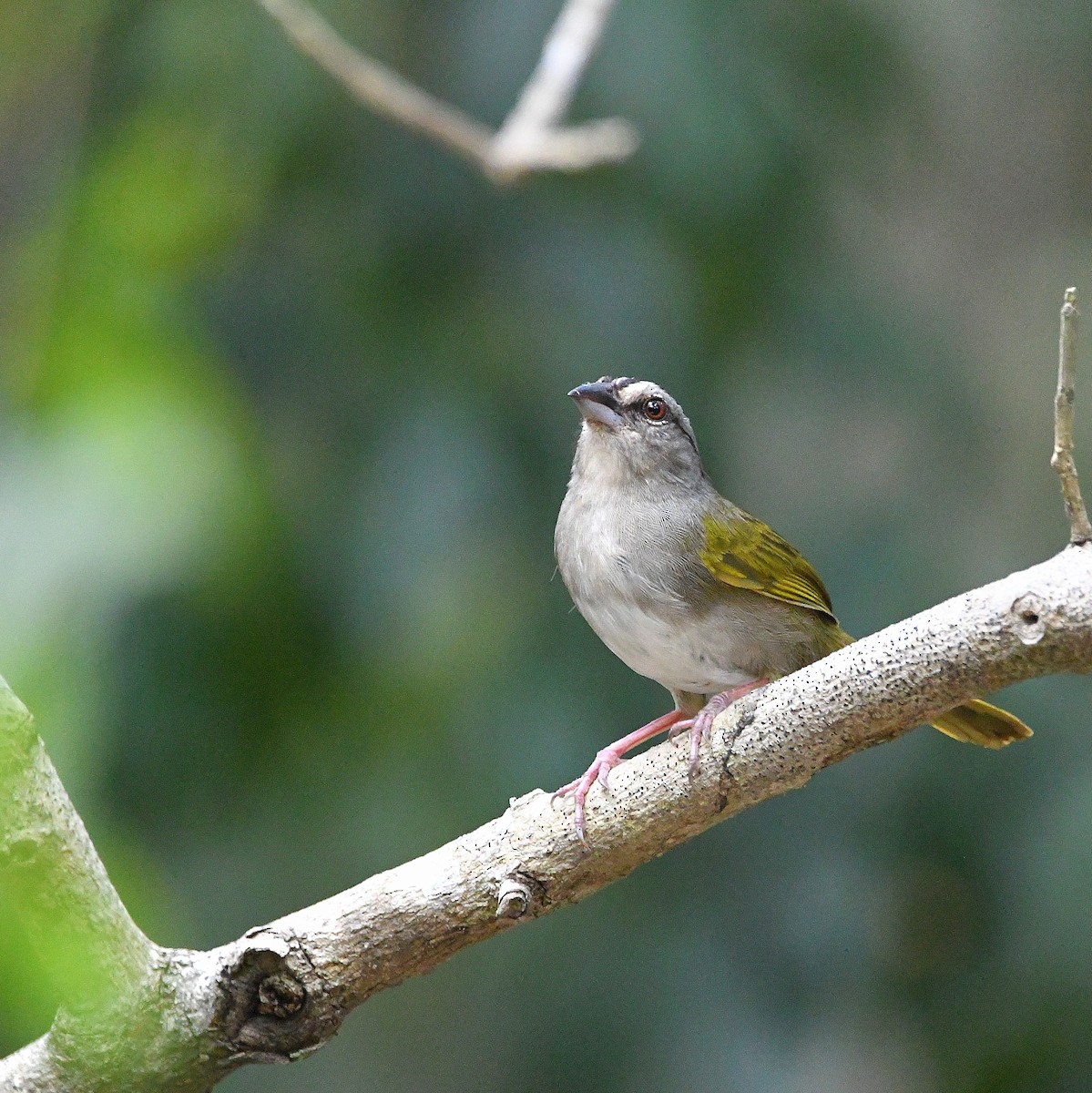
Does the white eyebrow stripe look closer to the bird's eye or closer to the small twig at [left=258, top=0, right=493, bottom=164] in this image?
the bird's eye

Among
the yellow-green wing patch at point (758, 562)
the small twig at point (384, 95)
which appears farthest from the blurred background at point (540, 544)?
the small twig at point (384, 95)

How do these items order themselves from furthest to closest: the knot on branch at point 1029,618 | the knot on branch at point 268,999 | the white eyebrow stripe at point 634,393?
the white eyebrow stripe at point 634,393, the knot on branch at point 268,999, the knot on branch at point 1029,618

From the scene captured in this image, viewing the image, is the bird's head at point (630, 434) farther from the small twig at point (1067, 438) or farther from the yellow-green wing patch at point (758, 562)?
the small twig at point (1067, 438)

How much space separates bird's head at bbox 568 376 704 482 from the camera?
423 centimetres

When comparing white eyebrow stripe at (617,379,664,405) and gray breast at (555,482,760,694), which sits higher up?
white eyebrow stripe at (617,379,664,405)

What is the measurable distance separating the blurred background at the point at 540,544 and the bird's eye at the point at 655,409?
24.9 inches

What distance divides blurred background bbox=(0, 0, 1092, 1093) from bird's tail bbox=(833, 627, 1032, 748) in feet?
3.99

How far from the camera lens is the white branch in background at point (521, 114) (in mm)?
2836

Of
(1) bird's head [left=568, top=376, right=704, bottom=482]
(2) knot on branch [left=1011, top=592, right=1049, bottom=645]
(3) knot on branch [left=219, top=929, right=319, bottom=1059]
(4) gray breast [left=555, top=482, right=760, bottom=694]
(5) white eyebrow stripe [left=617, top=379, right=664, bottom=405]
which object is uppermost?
(5) white eyebrow stripe [left=617, top=379, right=664, bottom=405]

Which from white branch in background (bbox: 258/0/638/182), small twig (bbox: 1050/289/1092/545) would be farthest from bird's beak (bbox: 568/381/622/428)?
small twig (bbox: 1050/289/1092/545)

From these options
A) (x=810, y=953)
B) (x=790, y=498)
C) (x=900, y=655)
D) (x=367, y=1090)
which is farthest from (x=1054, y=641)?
(x=367, y=1090)

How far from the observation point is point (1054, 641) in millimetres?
2438

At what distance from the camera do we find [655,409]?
435 centimetres

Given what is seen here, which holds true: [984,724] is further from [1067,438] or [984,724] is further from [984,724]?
[1067,438]
